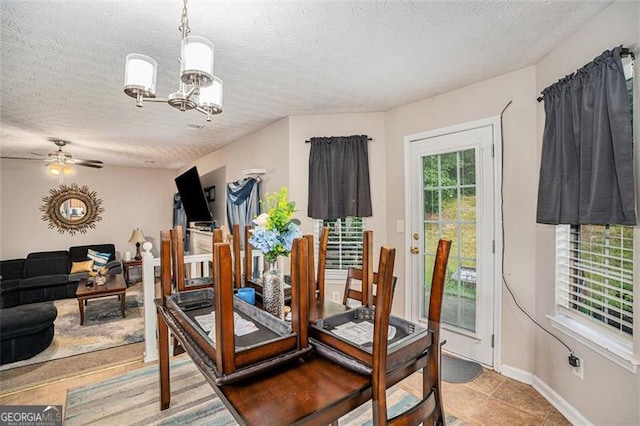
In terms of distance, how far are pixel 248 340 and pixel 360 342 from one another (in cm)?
44

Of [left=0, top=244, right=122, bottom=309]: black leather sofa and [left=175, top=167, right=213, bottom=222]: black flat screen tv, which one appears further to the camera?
[left=0, top=244, right=122, bottom=309]: black leather sofa

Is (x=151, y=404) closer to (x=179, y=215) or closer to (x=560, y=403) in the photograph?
(x=560, y=403)

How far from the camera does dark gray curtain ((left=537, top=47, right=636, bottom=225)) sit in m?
1.52

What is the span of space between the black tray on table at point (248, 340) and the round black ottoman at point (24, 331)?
7.89 feet

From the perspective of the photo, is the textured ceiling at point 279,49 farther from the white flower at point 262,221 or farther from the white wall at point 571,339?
the white flower at point 262,221

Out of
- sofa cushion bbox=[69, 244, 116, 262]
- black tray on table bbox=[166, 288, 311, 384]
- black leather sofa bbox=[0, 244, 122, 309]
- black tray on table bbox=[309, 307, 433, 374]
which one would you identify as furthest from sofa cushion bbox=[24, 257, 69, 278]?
black tray on table bbox=[309, 307, 433, 374]

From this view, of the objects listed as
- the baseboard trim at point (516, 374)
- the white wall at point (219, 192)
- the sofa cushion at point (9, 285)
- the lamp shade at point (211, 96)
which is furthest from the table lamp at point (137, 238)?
the baseboard trim at point (516, 374)

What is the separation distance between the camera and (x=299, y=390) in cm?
94

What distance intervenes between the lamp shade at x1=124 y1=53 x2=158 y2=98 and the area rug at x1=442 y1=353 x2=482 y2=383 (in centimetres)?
281

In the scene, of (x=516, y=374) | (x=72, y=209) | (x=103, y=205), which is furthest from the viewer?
(x=103, y=205)

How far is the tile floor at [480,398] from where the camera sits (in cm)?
194

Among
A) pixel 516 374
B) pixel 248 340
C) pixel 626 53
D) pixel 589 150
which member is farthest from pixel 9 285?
pixel 626 53

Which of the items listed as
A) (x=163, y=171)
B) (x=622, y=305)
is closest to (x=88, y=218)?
(x=163, y=171)

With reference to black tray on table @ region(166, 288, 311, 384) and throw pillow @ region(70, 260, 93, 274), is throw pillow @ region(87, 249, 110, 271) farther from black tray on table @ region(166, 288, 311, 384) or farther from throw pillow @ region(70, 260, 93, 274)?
black tray on table @ region(166, 288, 311, 384)
